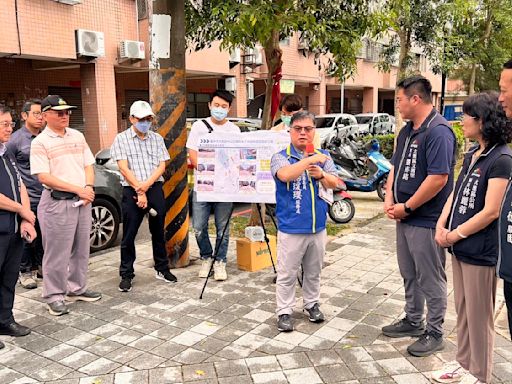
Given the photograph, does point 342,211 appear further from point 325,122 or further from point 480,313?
point 325,122

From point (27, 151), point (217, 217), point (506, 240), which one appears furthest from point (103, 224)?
point (506, 240)

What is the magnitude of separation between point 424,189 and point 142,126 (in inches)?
104

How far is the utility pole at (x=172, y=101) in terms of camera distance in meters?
5.04

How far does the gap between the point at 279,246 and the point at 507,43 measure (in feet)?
52.1

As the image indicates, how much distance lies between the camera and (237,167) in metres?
4.61

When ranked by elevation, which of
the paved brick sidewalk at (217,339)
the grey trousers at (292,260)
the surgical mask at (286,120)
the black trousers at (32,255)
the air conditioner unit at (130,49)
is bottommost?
the paved brick sidewalk at (217,339)

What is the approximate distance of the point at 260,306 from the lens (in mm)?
4238

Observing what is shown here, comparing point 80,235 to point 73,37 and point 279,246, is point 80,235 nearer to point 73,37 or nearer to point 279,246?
point 279,246

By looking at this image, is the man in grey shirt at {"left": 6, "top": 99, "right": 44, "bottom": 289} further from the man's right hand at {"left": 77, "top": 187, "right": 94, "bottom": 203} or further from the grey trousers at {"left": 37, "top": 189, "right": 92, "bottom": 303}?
the man's right hand at {"left": 77, "top": 187, "right": 94, "bottom": 203}

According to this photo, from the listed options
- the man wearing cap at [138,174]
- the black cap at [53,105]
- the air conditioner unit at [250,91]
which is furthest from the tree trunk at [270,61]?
the air conditioner unit at [250,91]

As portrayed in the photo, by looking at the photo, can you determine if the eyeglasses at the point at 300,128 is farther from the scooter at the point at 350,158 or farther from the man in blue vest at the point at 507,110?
the scooter at the point at 350,158

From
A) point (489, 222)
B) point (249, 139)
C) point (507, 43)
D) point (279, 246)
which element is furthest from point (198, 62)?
point (489, 222)

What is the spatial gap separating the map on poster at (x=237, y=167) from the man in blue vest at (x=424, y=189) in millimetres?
1393

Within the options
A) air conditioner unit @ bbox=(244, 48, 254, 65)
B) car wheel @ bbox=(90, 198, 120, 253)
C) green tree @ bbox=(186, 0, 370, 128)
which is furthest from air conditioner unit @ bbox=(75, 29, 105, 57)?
car wheel @ bbox=(90, 198, 120, 253)
